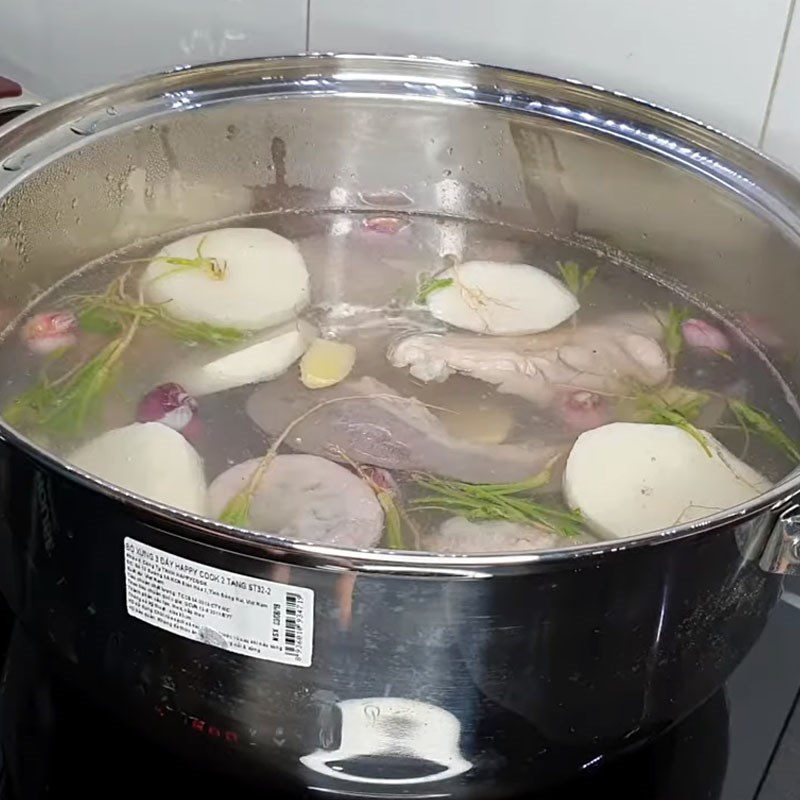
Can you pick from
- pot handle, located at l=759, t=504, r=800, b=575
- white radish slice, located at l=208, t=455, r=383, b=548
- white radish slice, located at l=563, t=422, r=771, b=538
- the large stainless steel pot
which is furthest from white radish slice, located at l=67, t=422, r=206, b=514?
pot handle, located at l=759, t=504, r=800, b=575

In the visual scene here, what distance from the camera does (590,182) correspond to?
1.10m

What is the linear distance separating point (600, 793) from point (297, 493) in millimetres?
288

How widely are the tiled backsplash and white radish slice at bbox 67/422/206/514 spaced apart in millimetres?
491

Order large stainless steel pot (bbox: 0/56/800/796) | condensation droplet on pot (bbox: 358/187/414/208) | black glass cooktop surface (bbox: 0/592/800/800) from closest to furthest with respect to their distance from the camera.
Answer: large stainless steel pot (bbox: 0/56/800/796), black glass cooktop surface (bbox: 0/592/800/800), condensation droplet on pot (bbox: 358/187/414/208)

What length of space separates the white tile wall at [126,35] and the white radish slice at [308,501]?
553mm

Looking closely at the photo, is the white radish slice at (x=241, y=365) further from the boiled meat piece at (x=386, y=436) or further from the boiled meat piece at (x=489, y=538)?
the boiled meat piece at (x=489, y=538)

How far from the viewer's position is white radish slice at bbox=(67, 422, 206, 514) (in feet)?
2.68

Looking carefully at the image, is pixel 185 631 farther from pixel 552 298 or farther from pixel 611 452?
pixel 552 298

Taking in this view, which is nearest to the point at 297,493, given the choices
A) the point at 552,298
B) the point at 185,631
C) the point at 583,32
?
the point at 185,631

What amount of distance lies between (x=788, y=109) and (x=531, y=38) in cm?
24

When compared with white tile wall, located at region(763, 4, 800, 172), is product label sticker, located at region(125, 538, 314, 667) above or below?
below

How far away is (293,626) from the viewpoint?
60cm

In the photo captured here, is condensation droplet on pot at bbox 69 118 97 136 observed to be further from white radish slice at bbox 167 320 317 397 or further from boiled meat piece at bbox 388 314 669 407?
boiled meat piece at bbox 388 314 669 407

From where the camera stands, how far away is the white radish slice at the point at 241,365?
969 mm
